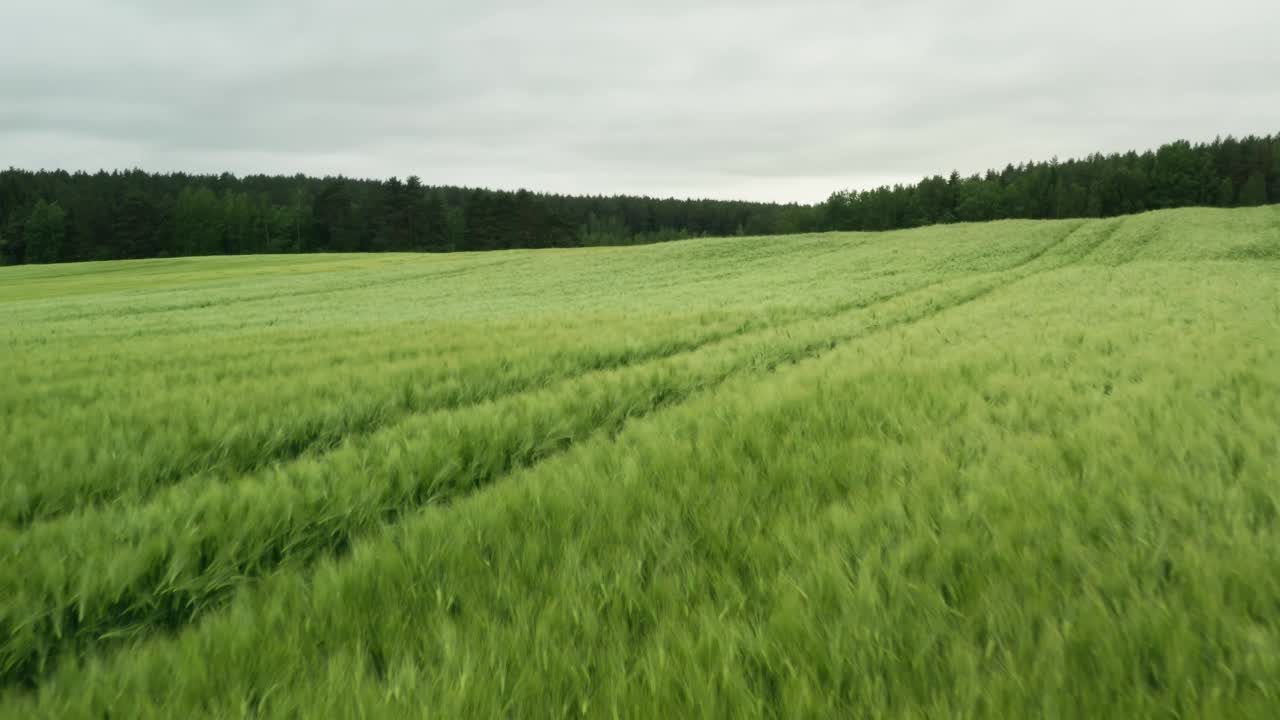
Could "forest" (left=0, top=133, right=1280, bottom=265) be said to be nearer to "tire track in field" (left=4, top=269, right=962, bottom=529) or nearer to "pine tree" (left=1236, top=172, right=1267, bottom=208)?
"pine tree" (left=1236, top=172, right=1267, bottom=208)

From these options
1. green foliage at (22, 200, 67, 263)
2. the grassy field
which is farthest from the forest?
the grassy field

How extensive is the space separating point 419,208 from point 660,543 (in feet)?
320

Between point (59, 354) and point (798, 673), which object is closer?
point (798, 673)

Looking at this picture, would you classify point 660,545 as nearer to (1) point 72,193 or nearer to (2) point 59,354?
(2) point 59,354

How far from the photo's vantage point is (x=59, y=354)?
7145 mm

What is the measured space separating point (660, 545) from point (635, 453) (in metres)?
0.96

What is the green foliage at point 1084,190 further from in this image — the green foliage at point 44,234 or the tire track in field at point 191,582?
the green foliage at point 44,234

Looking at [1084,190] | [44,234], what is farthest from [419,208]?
[1084,190]

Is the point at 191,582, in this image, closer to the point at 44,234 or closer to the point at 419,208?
the point at 419,208

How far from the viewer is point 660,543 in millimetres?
1784

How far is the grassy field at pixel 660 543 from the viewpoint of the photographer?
1.11 meters

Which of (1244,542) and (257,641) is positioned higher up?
(1244,542)

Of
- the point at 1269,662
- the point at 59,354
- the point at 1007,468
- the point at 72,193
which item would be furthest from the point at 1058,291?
the point at 72,193

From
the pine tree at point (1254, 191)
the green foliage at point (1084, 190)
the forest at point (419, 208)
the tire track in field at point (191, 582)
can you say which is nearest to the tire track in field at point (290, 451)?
the tire track in field at point (191, 582)
